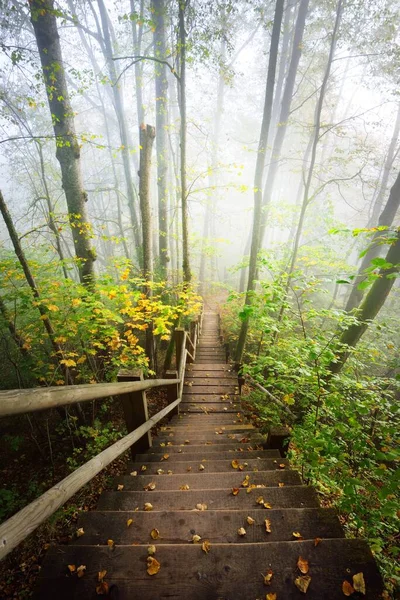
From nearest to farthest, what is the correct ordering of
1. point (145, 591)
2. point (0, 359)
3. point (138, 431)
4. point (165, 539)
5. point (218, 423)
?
point (145, 591) < point (165, 539) < point (138, 431) < point (218, 423) < point (0, 359)

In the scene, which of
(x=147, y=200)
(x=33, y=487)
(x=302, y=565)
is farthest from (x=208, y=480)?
(x=147, y=200)

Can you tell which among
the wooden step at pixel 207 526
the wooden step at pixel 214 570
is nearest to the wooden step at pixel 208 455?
the wooden step at pixel 207 526

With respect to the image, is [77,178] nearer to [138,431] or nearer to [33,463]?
[138,431]

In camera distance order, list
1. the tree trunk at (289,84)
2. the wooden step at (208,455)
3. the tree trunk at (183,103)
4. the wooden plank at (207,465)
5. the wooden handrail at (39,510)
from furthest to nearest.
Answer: the tree trunk at (289,84)
the tree trunk at (183,103)
the wooden step at (208,455)
the wooden plank at (207,465)
the wooden handrail at (39,510)

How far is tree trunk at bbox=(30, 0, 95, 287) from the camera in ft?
17.0

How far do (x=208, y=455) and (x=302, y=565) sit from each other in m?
1.87

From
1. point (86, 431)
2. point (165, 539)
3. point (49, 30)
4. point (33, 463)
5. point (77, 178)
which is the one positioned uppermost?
point (49, 30)

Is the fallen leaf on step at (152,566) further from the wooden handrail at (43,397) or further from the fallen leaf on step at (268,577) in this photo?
the wooden handrail at (43,397)

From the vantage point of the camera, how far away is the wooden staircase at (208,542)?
138 cm

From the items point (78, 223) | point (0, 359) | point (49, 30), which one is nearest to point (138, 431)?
point (78, 223)

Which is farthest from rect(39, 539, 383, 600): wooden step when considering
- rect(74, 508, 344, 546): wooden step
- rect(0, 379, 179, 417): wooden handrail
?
rect(0, 379, 179, 417): wooden handrail

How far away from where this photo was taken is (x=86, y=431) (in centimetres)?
573

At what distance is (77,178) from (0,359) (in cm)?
523

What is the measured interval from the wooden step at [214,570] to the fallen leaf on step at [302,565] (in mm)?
23
